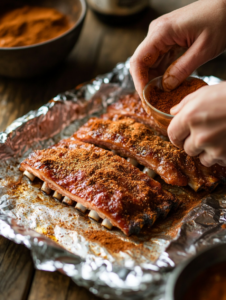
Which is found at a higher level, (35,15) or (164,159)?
(35,15)

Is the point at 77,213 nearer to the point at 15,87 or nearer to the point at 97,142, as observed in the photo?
the point at 97,142

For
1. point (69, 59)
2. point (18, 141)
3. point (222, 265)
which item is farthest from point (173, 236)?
point (69, 59)

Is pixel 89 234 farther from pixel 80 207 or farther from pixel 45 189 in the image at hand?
pixel 45 189

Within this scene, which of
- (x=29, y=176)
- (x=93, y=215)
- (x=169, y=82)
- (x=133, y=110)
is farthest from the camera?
(x=133, y=110)

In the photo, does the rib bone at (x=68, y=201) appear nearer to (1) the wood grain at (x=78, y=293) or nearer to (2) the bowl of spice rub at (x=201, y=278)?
(1) the wood grain at (x=78, y=293)

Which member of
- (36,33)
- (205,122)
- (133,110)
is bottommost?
(133,110)

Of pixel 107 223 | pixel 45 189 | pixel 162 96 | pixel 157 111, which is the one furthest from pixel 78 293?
pixel 162 96

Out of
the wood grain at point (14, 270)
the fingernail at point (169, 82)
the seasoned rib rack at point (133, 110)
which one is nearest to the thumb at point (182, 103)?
the fingernail at point (169, 82)
